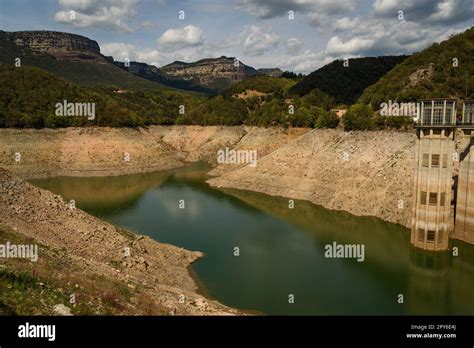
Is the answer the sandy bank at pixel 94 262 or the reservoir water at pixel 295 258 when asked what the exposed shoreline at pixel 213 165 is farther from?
the reservoir water at pixel 295 258

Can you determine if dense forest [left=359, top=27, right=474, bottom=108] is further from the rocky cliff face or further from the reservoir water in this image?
the rocky cliff face

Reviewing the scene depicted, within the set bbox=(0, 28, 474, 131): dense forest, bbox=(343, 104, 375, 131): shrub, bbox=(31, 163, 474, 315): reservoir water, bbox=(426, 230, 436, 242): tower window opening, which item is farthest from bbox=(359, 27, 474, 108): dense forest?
bbox=(426, 230, 436, 242): tower window opening

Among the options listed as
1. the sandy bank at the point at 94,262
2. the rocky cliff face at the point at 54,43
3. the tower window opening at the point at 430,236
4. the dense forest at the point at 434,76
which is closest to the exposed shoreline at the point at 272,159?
the tower window opening at the point at 430,236

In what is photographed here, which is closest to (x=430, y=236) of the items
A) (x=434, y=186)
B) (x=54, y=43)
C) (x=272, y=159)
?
(x=434, y=186)

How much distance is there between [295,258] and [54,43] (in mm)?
192014

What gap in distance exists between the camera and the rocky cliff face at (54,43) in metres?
179

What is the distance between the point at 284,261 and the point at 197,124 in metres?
71.9

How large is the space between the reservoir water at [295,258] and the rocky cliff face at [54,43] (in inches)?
6002

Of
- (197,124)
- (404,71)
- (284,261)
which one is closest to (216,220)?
(284,261)

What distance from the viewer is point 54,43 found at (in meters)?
187

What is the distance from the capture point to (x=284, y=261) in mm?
29031

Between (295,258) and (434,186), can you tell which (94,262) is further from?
(434,186)

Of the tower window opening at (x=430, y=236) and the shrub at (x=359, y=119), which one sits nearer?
the tower window opening at (x=430, y=236)
